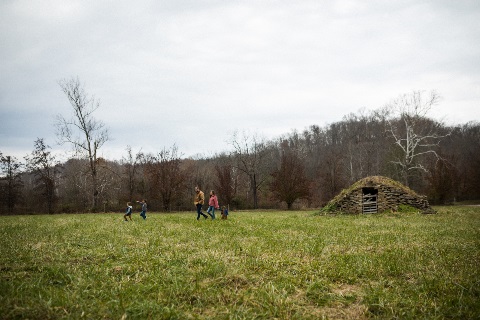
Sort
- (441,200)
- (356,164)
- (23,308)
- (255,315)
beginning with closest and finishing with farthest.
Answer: (23,308) < (255,315) < (441,200) < (356,164)

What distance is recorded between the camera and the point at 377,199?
2327cm

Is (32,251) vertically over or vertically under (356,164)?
under

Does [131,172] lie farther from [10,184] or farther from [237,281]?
[237,281]

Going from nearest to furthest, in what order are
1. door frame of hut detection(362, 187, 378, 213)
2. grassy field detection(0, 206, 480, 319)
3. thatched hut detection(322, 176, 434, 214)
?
grassy field detection(0, 206, 480, 319), thatched hut detection(322, 176, 434, 214), door frame of hut detection(362, 187, 378, 213)

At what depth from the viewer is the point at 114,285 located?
4344 millimetres

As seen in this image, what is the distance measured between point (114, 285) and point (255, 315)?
8.32 feet

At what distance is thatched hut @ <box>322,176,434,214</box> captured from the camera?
73.5ft

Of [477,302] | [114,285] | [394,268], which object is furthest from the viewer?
[394,268]

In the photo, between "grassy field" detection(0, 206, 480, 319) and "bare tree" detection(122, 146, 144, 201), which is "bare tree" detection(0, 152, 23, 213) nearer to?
"bare tree" detection(122, 146, 144, 201)

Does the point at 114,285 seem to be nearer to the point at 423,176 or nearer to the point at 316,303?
the point at 316,303

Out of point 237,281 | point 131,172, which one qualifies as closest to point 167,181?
point 131,172

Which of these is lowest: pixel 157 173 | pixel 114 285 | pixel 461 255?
pixel 461 255

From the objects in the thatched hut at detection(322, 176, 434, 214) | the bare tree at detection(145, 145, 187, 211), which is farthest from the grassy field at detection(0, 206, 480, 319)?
the bare tree at detection(145, 145, 187, 211)

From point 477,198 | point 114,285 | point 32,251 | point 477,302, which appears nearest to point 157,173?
point 32,251
